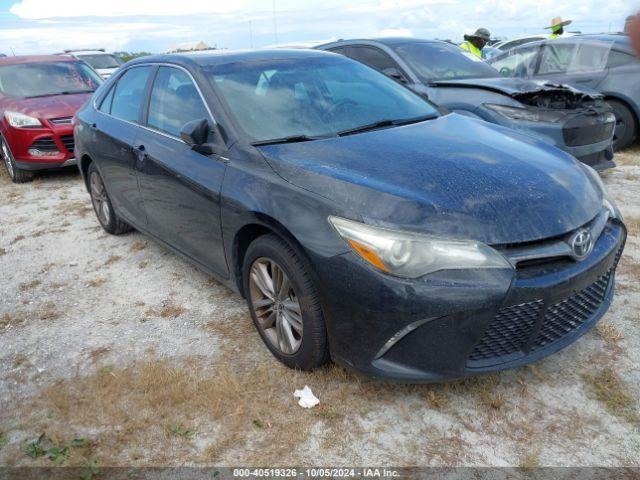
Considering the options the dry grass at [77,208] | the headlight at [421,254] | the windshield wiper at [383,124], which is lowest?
the dry grass at [77,208]

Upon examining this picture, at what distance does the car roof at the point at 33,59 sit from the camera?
8180mm

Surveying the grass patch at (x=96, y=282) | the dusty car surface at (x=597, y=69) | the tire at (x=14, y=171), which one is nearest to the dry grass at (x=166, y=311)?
the grass patch at (x=96, y=282)

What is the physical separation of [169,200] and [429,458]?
2.23 metres

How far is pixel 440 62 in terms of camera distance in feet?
20.6

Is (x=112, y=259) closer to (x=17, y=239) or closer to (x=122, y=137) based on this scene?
(x=122, y=137)

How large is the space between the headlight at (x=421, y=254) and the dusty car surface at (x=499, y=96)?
3.18 metres

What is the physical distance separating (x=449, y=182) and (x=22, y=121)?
662cm

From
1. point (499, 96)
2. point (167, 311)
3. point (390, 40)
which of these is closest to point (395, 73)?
point (390, 40)

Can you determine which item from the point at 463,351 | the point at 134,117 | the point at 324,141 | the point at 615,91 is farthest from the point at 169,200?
the point at 615,91

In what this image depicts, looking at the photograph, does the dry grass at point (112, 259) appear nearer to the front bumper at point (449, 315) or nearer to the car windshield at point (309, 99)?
the car windshield at point (309, 99)

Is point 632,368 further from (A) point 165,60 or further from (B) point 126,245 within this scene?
(B) point 126,245

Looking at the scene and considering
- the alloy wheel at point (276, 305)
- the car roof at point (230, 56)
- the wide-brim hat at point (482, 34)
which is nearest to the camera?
the alloy wheel at point (276, 305)

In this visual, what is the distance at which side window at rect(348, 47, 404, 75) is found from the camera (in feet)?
20.4

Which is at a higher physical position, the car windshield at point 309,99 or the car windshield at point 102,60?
the car windshield at point 309,99
